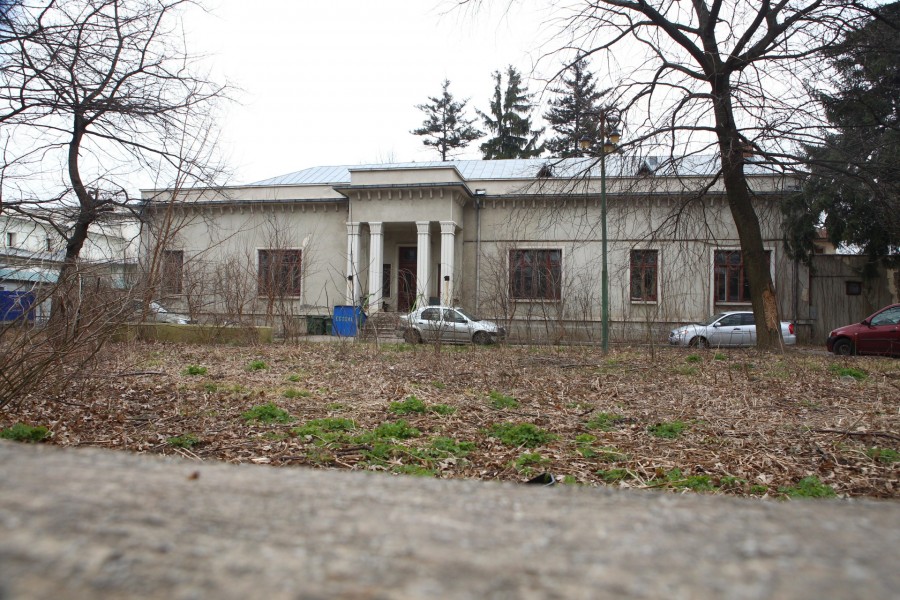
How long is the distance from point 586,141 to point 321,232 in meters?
16.8

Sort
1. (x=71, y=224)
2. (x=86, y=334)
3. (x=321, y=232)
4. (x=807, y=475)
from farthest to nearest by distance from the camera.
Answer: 1. (x=321, y=232)
2. (x=71, y=224)
3. (x=86, y=334)
4. (x=807, y=475)

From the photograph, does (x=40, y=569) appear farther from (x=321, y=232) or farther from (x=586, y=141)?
(x=321, y=232)

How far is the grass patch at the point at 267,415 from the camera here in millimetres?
6062

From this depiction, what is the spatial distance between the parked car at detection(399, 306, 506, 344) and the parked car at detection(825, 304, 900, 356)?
10042 millimetres

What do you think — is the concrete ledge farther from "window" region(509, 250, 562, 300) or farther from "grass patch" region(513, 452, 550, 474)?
"window" region(509, 250, 562, 300)

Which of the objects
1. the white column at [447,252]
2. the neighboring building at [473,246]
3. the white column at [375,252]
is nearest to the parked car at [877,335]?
the neighboring building at [473,246]

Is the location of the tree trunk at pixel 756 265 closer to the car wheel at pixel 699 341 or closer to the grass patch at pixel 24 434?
the car wheel at pixel 699 341

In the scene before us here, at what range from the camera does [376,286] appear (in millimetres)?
25953

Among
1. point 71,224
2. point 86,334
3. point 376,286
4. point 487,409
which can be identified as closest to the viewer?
point 86,334

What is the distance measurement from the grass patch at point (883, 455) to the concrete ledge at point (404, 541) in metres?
4.48

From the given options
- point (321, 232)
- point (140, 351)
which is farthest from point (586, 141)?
point (321, 232)

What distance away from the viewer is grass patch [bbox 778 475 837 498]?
3842mm

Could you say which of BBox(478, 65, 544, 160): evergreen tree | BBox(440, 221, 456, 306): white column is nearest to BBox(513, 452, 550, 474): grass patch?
BBox(440, 221, 456, 306): white column

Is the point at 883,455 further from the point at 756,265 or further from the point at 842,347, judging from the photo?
the point at 842,347
